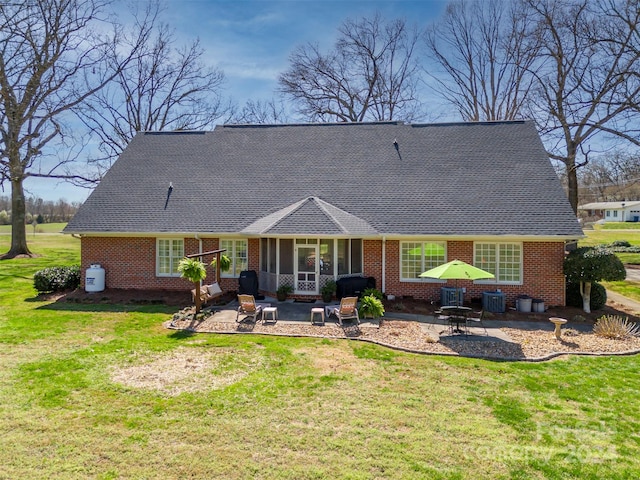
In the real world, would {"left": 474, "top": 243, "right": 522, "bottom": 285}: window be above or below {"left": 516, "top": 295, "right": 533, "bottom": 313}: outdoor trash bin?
above

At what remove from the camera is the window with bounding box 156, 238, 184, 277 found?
16.9 metres

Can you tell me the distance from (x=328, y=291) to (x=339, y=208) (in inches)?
152

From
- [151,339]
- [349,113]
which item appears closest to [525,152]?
[151,339]

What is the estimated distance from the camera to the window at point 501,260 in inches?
583

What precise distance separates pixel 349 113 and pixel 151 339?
30753mm

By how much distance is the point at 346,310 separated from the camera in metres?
12.3

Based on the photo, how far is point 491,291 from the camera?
572 inches

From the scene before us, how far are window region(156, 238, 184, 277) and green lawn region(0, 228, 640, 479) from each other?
6496mm

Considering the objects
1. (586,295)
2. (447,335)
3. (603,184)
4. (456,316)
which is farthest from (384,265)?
(603,184)

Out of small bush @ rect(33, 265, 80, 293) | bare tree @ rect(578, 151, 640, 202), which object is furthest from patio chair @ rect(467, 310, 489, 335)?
bare tree @ rect(578, 151, 640, 202)

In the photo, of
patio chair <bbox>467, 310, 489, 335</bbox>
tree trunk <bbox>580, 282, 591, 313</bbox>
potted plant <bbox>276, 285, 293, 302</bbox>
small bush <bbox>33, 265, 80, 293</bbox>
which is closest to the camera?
patio chair <bbox>467, 310, 489, 335</bbox>

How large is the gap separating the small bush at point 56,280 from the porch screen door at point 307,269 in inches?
414

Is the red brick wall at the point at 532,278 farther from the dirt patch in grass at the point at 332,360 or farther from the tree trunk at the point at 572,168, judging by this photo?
the tree trunk at the point at 572,168

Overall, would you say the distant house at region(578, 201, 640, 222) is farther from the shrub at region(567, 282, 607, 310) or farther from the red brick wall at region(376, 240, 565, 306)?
the red brick wall at region(376, 240, 565, 306)
